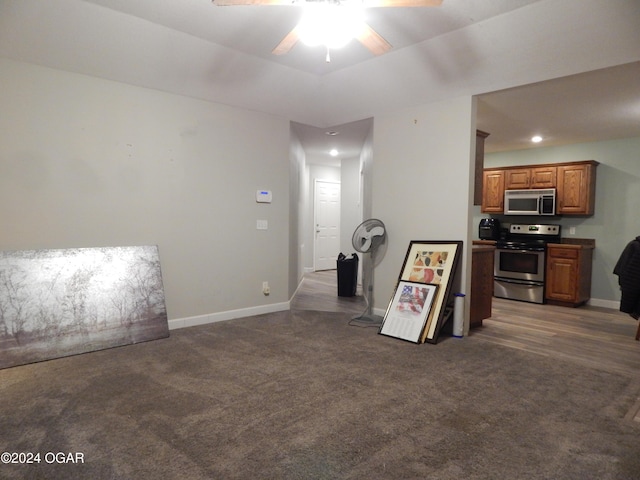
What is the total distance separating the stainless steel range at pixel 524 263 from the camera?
5.59 metres

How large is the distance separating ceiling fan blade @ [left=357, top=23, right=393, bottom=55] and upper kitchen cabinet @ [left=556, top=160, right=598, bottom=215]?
448 cm

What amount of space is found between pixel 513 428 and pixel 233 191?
353 centimetres

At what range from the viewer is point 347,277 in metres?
5.77

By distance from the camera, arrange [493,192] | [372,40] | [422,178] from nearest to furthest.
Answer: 1. [372,40]
2. [422,178]
3. [493,192]

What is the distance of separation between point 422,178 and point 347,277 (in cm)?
227

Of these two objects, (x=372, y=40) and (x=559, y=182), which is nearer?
(x=372, y=40)

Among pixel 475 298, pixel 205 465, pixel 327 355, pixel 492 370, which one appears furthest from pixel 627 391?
pixel 205 465

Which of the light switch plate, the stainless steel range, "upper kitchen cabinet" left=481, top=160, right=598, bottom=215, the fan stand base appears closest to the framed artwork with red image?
the fan stand base

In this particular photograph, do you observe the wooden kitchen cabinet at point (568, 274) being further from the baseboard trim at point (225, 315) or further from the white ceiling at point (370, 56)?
the baseboard trim at point (225, 315)

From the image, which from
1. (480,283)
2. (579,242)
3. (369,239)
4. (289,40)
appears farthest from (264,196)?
(579,242)

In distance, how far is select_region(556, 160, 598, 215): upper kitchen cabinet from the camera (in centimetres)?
541

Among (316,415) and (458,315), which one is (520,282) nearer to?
(458,315)

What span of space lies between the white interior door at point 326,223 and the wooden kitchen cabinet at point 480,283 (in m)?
4.74

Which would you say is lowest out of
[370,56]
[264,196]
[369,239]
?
[369,239]
